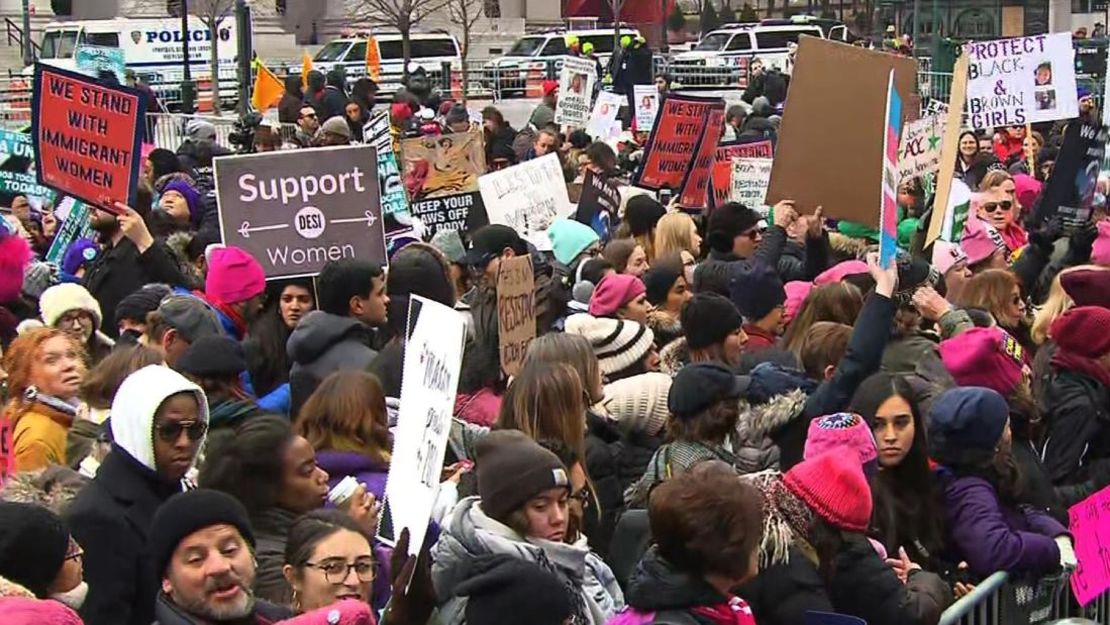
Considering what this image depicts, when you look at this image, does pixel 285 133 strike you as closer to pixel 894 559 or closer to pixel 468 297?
pixel 468 297

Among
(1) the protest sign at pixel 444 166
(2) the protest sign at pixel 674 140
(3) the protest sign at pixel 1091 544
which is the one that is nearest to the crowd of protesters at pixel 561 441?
(3) the protest sign at pixel 1091 544

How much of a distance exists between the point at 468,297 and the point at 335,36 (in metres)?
50.2

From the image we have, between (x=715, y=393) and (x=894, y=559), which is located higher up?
(x=715, y=393)

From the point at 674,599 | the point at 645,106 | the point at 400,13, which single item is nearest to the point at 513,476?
the point at 674,599

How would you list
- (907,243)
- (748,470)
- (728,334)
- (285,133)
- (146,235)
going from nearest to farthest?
(748,470) → (728,334) → (146,235) → (907,243) → (285,133)

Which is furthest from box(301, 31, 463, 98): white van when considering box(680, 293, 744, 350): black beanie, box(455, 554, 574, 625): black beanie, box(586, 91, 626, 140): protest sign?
box(455, 554, 574, 625): black beanie

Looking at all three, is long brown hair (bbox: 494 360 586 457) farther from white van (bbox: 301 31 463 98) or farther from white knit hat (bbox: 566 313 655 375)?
white van (bbox: 301 31 463 98)

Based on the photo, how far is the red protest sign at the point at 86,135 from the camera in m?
9.83

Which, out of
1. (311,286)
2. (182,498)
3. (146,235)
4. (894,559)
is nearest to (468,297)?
(311,286)

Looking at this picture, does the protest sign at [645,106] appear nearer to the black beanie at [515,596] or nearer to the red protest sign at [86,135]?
the red protest sign at [86,135]

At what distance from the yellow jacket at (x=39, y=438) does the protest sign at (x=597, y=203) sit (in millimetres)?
6064

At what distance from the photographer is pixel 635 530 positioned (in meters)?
5.60

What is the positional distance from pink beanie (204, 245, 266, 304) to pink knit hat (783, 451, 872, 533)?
3.83 m

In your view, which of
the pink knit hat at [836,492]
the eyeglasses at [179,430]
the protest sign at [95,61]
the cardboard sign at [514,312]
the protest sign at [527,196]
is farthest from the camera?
the protest sign at [95,61]
